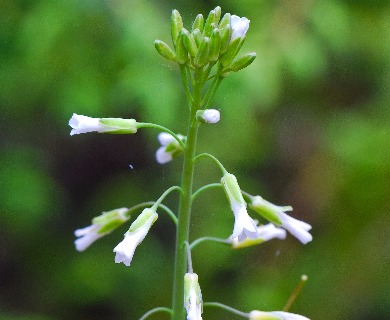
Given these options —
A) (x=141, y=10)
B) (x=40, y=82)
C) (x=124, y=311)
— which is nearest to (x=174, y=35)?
(x=141, y=10)

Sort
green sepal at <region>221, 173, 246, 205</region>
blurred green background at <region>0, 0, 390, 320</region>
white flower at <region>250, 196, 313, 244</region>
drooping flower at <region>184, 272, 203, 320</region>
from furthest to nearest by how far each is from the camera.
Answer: blurred green background at <region>0, 0, 390, 320</region>, white flower at <region>250, 196, 313, 244</region>, green sepal at <region>221, 173, 246, 205</region>, drooping flower at <region>184, 272, 203, 320</region>

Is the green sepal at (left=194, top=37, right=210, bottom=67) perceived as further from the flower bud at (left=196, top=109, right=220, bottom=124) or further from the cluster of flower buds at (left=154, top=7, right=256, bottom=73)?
the flower bud at (left=196, top=109, right=220, bottom=124)

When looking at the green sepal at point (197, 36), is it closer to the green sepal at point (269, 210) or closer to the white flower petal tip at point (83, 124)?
the white flower petal tip at point (83, 124)

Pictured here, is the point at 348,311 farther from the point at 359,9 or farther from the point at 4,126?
the point at 4,126

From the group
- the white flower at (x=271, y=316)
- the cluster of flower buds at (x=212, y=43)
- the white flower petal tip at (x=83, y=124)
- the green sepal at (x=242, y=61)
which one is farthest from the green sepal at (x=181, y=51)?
the white flower at (x=271, y=316)

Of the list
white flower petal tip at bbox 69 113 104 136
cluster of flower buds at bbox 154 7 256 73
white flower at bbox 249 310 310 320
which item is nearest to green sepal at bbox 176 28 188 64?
cluster of flower buds at bbox 154 7 256 73
